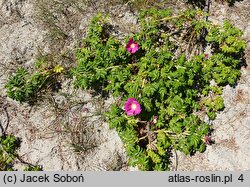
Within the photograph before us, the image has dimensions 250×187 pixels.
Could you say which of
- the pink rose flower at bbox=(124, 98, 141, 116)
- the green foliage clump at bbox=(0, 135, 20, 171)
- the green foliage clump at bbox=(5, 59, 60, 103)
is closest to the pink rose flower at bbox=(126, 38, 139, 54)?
the pink rose flower at bbox=(124, 98, 141, 116)

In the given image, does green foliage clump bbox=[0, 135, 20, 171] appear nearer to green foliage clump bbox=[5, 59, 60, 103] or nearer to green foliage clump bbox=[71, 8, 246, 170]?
green foliage clump bbox=[5, 59, 60, 103]

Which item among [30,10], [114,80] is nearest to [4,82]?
[30,10]

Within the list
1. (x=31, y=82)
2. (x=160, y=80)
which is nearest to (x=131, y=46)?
(x=160, y=80)

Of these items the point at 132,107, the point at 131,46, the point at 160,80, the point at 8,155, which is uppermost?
the point at 131,46

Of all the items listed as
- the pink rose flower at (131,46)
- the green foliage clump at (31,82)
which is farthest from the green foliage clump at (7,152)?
the pink rose flower at (131,46)

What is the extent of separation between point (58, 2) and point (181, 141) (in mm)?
2399

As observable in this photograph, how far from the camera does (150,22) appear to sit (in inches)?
200

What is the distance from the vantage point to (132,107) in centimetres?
464

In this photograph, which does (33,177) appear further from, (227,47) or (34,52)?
(227,47)

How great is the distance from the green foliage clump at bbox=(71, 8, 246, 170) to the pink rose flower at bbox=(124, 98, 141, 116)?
0.07m

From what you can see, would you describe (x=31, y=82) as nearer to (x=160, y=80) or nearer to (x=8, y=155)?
(x=8, y=155)

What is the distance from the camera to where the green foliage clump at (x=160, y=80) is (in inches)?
184

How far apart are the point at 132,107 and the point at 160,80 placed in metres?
0.44

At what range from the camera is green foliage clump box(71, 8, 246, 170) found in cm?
468
